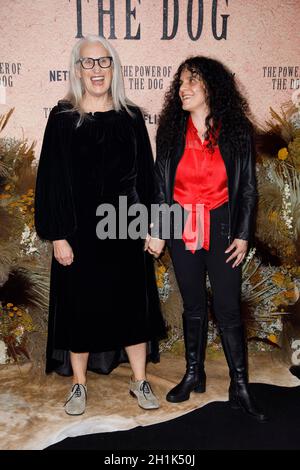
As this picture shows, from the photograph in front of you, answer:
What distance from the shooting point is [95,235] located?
2.43m

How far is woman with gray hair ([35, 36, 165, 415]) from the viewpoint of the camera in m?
2.37

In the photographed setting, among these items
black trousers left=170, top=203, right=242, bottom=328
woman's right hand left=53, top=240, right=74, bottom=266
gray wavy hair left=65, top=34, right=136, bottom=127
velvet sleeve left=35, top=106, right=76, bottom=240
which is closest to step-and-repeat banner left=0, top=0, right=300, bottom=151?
gray wavy hair left=65, top=34, right=136, bottom=127

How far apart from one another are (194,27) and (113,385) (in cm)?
216

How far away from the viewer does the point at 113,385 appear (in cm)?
283

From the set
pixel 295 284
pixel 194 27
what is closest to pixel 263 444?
pixel 295 284

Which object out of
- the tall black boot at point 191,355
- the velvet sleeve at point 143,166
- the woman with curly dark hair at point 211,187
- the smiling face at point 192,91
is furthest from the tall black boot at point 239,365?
the smiling face at point 192,91

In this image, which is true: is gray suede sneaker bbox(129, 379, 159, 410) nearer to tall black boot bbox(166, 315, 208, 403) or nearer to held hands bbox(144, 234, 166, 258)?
tall black boot bbox(166, 315, 208, 403)

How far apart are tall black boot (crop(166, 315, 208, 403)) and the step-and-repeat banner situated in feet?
4.59

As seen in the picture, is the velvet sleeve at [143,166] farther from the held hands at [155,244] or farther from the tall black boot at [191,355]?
the tall black boot at [191,355]

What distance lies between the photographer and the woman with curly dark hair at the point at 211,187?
2316 mm

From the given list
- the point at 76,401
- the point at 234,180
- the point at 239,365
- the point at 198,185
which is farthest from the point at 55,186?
the point at 239,365

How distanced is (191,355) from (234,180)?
92cm

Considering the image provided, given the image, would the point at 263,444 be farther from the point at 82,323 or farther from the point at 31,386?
the point at 31,386

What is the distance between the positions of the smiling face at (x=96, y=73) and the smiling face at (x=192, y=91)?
1.15ft
